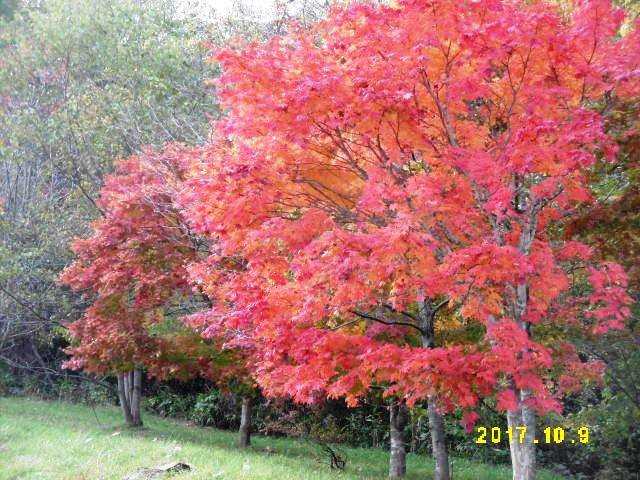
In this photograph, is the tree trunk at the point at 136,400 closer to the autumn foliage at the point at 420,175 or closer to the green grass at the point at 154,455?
the green grass at the point at 154,455

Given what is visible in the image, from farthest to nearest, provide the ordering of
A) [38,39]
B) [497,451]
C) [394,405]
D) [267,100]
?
[38,39], [497,451], [394,405], [267,100]

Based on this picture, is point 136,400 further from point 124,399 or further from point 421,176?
point 421,176

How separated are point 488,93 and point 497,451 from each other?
9.44m

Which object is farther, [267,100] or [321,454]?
[321,454]

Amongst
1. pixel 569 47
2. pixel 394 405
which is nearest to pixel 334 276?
pixel 569 47

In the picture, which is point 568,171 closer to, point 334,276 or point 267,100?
point 334,276

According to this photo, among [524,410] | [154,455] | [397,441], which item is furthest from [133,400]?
[524,410]

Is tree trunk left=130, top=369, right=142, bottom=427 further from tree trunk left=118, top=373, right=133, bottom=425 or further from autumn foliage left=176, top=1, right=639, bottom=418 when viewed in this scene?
autumn foliage left=176, top=1, right=639, bottom=418

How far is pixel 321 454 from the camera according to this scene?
12.0 m

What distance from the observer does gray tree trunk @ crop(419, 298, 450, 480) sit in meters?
8.16

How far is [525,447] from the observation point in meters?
5.99

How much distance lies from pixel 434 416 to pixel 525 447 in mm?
2989

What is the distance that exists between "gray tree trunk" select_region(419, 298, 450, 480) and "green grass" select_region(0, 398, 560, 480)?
1272 millimetres

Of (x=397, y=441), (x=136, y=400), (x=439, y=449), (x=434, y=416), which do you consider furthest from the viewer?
(x=136, y=400)
